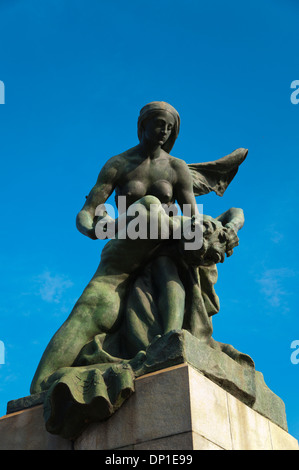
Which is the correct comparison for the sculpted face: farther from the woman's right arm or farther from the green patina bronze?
the woman's right arm

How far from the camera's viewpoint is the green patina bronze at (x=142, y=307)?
4.99 m

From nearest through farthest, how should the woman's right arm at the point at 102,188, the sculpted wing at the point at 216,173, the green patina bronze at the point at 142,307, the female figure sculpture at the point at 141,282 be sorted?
the green patina bronze at the point at 142,307 → the female figure sculpture at the point at 141,282 → the woman's right arm at the point at 102,188 → the sculpted wing at the point at 216,173

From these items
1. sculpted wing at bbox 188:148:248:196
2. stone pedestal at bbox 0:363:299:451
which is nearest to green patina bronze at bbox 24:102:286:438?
stone pedestal at bbox 0:363:299:451

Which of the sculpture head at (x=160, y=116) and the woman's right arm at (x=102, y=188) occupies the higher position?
the sculpture head at (x=160, y=116)

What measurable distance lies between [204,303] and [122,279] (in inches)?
37.1

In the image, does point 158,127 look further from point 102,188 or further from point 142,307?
point 142,307

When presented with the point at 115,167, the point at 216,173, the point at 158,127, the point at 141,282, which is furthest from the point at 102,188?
the point at 216,173

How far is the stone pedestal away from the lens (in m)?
4.48

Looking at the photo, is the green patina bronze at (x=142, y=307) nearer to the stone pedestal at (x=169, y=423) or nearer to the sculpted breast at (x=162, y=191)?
the sculpted breast at (x=162, y=191)

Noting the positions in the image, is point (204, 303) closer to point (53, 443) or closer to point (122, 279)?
point (122, 279)

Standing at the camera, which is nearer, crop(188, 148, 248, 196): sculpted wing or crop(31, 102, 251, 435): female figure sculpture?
crop(31, 102, 251, 435): female figure sculpture

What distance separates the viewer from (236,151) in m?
8.10

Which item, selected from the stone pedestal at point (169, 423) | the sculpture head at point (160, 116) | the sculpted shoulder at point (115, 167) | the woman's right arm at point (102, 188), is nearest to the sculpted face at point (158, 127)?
the sculpture head at point (160, 116)

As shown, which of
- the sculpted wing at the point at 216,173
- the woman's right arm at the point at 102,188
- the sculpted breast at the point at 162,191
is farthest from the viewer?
the sculpted wing at the point at 216,173
